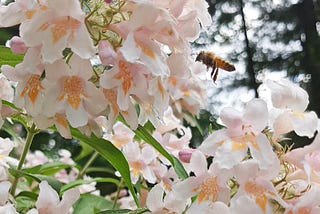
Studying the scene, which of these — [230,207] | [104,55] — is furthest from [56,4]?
[230,207]

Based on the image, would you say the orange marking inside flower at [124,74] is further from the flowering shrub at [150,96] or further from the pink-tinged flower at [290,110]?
the pink-tinged flower at [290,110]

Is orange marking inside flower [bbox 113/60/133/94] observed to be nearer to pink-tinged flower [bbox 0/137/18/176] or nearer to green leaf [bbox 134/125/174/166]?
green leaf [bbox 134/125/174/166]

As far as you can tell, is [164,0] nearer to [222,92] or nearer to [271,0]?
[222,92]

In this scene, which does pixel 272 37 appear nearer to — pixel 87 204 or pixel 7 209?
pixel 87 204

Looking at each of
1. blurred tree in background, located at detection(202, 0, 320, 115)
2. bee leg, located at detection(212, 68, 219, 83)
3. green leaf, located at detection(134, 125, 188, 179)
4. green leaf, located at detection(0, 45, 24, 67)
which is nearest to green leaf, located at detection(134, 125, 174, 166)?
green leaf, located at detection(134, 125, 188, 179)

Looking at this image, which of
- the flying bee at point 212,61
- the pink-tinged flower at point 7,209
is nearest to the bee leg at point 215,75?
the flying bee at point 212,61
